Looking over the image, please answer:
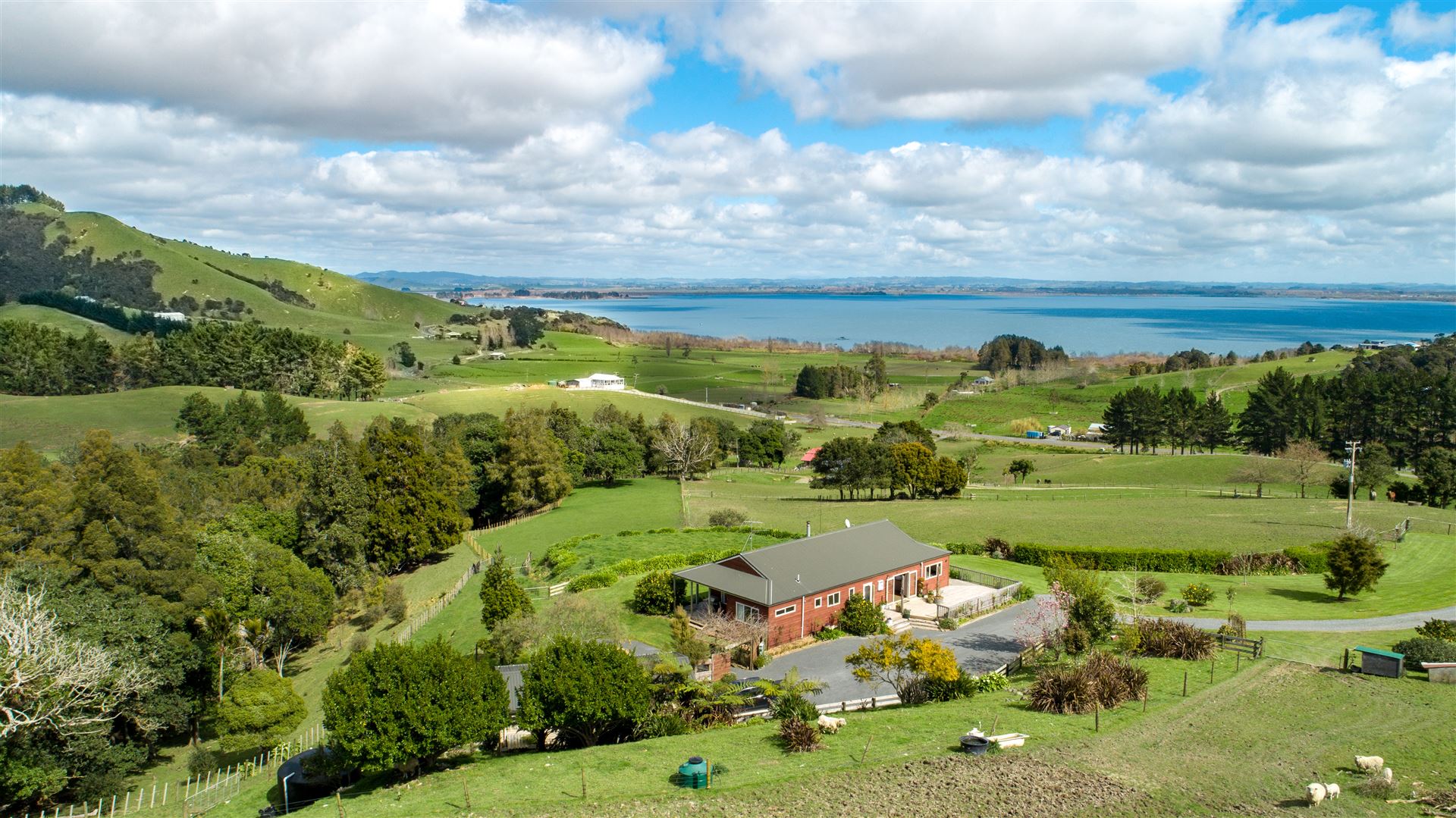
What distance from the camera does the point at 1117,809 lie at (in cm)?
1557

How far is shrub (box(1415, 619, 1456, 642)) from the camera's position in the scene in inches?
1027

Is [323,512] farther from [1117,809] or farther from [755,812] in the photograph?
[1117,809]

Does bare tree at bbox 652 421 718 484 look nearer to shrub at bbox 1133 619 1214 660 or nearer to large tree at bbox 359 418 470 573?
large tree at bbox 359 418 470 573

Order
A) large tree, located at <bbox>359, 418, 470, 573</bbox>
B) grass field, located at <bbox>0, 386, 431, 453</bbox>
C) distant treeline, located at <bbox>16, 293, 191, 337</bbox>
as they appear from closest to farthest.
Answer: large tree, located at <bbox>359, 418, 470, 573</bbox>, grass field, located at <bbox>0, 386, 431, 453</bbox>, distant treeline, located at <bbox>16, 293, 191, 337</bbox>

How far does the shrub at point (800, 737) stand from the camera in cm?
1958

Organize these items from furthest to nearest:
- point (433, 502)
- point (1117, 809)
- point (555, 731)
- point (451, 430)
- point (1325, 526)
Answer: point (451, 430)
point (433, 502)
point (1325, 526)
point (555, 731)
point (1117, 809)

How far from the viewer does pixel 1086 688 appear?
2167 centimetres

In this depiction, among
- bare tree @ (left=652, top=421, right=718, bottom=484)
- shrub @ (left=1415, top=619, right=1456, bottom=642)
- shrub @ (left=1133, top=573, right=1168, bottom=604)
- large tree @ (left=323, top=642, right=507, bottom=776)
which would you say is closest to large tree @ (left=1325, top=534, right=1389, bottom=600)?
shrub @ (left=1133, top=573, right=1168, bottom=604)

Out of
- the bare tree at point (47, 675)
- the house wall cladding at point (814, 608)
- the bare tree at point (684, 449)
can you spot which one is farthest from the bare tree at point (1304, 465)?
the bare tree at point (47, 675)

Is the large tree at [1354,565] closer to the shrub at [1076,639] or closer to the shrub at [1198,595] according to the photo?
the shrub at [1198,595]

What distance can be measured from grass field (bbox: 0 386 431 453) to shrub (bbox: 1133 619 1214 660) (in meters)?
73.8

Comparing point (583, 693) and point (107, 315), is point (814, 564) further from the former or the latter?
point (107, 315)

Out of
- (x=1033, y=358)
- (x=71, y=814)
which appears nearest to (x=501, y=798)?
(x=71, y=814)

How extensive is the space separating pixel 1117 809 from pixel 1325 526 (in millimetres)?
40320
